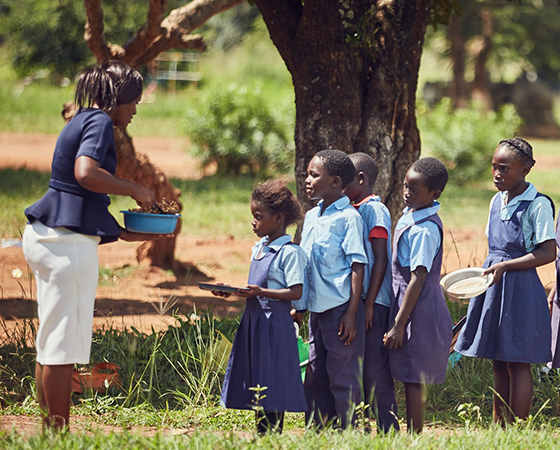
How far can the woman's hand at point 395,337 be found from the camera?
10.8 ft

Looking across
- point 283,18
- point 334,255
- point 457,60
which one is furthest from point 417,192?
point 457,60

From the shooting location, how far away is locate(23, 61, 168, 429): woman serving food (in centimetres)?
294

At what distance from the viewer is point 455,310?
550cm

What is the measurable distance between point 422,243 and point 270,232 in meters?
0.66

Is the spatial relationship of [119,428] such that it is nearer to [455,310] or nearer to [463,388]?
[463,388]

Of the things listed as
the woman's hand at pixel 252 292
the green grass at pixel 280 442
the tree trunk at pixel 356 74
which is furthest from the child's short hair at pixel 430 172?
the tree trunk at pixel 356 74

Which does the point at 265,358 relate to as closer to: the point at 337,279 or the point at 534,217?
the point at 337,279

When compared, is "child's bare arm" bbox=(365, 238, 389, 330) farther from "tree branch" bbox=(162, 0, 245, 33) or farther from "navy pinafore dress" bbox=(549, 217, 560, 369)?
"tree branch" bbox=(162, 0, 245, 33)

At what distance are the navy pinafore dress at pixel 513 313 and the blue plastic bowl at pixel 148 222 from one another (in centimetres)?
153

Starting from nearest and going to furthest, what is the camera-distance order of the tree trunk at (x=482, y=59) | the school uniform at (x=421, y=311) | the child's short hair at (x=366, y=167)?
the school uniform at (x=421, y=311), the child's short hair at (x=366, y=167), the tree trunk at (x=482, y=59)

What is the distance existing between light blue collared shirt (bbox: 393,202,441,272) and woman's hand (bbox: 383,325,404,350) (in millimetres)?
270

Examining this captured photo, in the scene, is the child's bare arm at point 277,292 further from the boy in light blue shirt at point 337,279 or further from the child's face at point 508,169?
the child's face at point 508,169

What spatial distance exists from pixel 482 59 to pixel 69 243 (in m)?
21.2

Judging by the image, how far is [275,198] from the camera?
3.27 m
